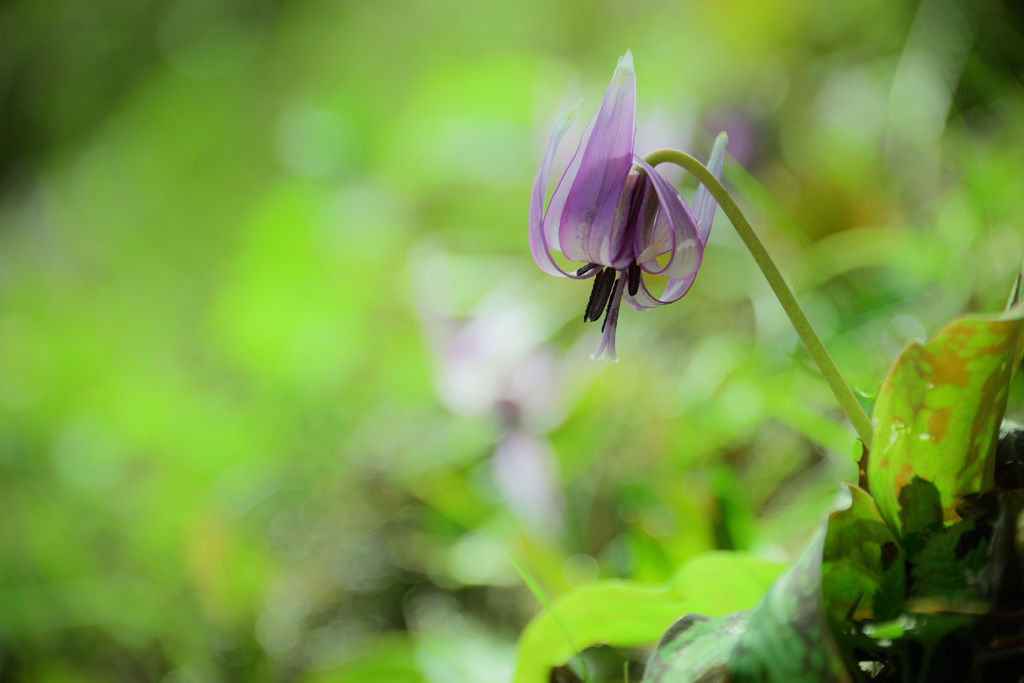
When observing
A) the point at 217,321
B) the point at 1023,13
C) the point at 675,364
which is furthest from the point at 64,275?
the point at 1023,13

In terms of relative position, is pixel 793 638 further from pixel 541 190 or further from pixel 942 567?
pixel 541 190

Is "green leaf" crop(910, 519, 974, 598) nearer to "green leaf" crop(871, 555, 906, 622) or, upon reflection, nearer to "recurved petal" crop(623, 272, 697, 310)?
"green leaf" crop(871, 555, 906, 622)

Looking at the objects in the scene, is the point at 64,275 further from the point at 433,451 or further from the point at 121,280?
the point at 433,451

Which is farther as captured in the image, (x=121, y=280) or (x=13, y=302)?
(x=121, y=280)

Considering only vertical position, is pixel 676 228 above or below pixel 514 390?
below

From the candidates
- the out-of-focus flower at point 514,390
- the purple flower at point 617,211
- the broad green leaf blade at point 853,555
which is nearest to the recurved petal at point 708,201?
the purple flower at point 617,211

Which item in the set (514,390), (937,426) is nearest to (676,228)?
(937,426)
